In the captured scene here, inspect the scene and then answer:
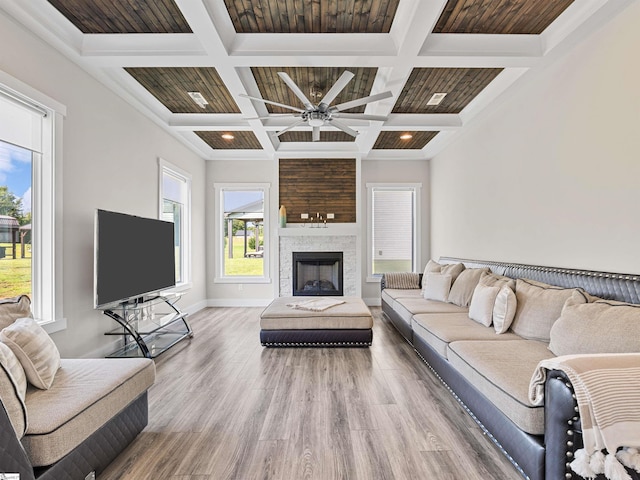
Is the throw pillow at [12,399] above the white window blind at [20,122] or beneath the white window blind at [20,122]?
beneath

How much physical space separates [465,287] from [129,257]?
386 cm

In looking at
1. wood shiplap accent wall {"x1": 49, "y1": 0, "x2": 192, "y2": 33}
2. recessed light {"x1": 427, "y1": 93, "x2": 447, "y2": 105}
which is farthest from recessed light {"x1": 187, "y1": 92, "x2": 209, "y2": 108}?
recessed light {"x1": 427, "y1": 93, "x2": 447, "y2": 105}

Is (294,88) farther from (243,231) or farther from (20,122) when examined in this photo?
(243,231)

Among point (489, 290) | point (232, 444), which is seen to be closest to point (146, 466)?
point (232, 444)

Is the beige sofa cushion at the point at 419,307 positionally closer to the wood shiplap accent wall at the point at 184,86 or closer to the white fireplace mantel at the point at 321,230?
the white fireplace mantel at the point at 321,230

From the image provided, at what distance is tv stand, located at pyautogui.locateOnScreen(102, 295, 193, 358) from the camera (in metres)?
3.52

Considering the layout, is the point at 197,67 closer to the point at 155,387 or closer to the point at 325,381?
the point at 155,387

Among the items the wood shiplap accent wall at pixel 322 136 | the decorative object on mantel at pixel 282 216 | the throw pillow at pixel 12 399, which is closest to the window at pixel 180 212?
the decorative object on mantel at pixel 282 216

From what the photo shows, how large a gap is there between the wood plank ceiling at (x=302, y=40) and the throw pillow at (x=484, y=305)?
215 centimetres

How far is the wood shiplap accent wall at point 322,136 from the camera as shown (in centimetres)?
566

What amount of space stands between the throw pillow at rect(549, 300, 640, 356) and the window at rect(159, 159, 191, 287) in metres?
5.12

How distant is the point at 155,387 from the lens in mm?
2988

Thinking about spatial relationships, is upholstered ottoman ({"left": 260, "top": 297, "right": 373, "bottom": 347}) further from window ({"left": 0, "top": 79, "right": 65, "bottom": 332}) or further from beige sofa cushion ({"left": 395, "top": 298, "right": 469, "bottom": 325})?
window ({"left": 0, "top": 79, "right": 65, "bottom": 332})

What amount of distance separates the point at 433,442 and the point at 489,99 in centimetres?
380
